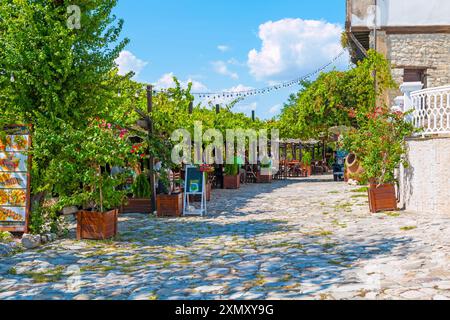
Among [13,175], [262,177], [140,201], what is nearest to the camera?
[13,175]

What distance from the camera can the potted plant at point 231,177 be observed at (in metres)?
19.1

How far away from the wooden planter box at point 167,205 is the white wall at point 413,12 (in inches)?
499

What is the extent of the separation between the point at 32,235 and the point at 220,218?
4.28m

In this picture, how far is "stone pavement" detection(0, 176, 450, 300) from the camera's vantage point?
495cm

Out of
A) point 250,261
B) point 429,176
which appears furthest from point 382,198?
point 250,261

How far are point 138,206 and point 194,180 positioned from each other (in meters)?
1.52

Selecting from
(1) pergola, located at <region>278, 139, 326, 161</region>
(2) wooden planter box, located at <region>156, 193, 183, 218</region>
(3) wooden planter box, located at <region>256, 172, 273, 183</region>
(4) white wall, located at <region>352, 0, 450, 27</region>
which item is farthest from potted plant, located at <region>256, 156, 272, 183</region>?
(2) wooden planter box, located at <region>156, 193, 183, 218</region>

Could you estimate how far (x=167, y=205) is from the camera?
11148 millimetres

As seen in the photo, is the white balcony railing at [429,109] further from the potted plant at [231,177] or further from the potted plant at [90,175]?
the potted plant at [231,177]

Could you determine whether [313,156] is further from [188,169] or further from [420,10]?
[188,169]

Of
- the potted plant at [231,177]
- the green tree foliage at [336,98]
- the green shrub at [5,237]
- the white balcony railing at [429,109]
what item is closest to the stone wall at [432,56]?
the green tree foliage at [336,98]

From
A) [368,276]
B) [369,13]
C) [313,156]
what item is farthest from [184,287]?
[313,156]

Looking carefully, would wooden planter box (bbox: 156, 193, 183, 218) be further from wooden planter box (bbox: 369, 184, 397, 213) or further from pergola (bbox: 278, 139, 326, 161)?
pergola (bbox: 278, 139, 326, 161)

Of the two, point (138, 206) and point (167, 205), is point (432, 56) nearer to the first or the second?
point (167, 205)
